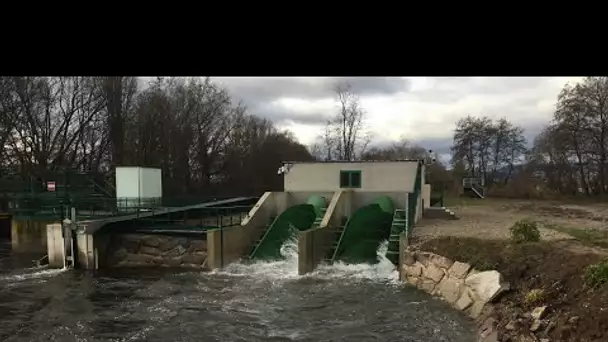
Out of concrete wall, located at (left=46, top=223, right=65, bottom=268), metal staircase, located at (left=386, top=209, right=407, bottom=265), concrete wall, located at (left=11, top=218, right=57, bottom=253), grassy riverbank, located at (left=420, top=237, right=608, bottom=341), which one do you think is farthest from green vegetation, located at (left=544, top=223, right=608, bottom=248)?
concrete wall, located at (left=11, top=218, right=57, bottom=253)

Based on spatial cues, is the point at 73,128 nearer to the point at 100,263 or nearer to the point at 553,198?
the point at 100,263

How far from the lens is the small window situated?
2172 cm

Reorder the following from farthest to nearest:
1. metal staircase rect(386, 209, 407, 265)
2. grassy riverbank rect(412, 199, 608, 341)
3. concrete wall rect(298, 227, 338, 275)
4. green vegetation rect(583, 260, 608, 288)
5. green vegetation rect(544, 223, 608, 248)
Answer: metal staircase rect(386, 209, 407, 265), concrete wall rect(298, 227, 338, 275), green vegetation rect(544, 223, 608, 248), green vegetation rect(583, 260, 608, 288), grassy riverbank rect(412, 199, 608, 341)

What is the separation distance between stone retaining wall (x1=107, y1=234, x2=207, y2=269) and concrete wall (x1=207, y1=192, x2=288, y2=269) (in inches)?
22.5

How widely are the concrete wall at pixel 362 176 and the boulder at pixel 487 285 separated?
31.6 feet

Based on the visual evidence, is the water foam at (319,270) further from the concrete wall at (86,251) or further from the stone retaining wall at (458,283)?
the concrete wall at (86,251)

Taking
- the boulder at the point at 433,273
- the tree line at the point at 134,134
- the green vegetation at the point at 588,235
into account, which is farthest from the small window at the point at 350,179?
the tree line at the point at 134,134

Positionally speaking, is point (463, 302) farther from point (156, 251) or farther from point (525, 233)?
point (156, 251)

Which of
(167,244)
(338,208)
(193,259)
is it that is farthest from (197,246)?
(338,208)

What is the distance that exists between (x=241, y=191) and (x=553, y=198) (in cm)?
2379

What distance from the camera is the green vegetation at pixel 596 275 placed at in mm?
8211

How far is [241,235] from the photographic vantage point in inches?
714

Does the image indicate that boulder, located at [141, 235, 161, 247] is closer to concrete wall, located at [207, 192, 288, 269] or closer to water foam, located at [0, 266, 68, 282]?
concrete wall, located at [207, 192, 288, 269]
